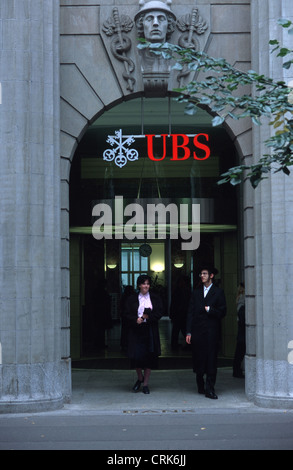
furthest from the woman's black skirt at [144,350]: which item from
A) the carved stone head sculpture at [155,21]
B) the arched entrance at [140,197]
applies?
the carved stone head sculpture at [155,21]

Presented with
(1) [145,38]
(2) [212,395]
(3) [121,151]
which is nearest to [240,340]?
(2) [212,395]

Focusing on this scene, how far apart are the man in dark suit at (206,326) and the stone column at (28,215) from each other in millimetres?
2269

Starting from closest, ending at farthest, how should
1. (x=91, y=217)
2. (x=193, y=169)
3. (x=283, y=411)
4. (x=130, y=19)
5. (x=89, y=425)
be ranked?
(x=89, y=425), (x=283, y=411), (x=130, y=19), (x=91, y=217), (x=193, y=169)

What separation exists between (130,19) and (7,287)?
16.2 feet

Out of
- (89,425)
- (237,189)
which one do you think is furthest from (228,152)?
(89,425)

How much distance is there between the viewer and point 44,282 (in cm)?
1074

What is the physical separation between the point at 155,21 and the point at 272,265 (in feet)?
14.3

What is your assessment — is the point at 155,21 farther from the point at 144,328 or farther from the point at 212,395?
the point at 212,395

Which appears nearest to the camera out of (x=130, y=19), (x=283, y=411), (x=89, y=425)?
(x=89, y=425)

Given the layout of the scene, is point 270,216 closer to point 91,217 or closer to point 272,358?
point 272,358

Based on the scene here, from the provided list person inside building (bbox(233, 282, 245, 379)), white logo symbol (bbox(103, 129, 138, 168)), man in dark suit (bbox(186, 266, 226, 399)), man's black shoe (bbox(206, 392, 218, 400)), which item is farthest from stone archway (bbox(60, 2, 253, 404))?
man's black shoe (bbox(206, 392, 218, 400))

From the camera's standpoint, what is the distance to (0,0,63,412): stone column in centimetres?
1061

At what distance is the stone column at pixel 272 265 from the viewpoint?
10.8 m

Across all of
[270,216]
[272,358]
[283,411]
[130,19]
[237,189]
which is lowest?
[283,411]
